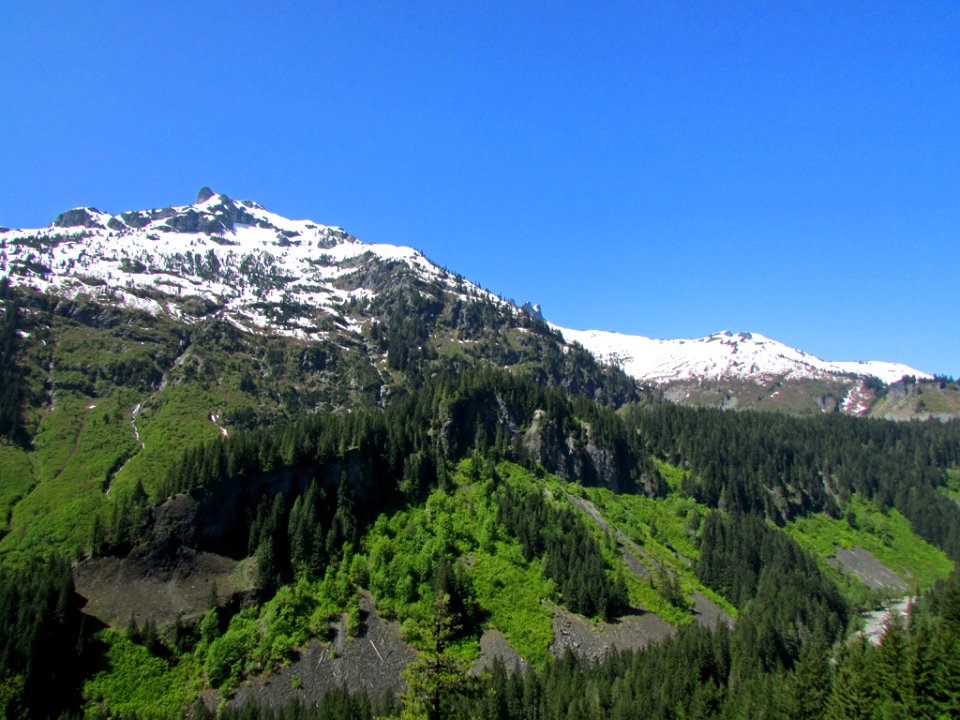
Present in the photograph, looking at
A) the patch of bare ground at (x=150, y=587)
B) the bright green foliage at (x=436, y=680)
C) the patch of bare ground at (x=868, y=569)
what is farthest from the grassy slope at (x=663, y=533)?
the bright green foliage at (x=436, y=680)

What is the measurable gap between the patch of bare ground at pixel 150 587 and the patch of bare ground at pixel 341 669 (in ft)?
52.5

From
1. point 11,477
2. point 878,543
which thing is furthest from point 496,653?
point 878,543

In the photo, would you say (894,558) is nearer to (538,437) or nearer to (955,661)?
(538,437)

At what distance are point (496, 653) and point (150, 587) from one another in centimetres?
5204

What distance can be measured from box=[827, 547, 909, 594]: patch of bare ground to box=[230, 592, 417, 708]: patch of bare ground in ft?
426

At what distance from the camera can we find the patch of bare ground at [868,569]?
495 feet

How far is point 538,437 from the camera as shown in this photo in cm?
14688

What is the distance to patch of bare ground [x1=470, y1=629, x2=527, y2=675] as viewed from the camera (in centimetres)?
8094

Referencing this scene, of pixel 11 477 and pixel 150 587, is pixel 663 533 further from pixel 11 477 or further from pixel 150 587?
pixel 11 477

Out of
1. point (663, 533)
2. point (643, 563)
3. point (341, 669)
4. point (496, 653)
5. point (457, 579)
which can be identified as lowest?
point (341, 669)

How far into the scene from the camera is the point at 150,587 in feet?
276

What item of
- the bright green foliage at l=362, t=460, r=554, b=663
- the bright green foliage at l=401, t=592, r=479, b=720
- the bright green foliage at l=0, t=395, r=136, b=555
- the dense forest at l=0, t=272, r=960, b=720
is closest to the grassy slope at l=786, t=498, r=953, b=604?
the dense forest at l=0, t=272, r=960, b=720

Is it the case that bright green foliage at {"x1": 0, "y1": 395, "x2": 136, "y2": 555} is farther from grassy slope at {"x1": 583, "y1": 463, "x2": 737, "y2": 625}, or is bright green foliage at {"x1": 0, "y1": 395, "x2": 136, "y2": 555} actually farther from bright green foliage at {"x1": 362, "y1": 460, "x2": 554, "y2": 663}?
grassy slope at {"x1": 583, "y1": 463, "x2": 737, "y2": 625}

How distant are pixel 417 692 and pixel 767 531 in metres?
143
